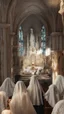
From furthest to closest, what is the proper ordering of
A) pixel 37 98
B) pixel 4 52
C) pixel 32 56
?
pixel 32 56, pixel 4 52, pixel 37 98

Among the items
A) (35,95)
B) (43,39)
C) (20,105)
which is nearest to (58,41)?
(43,39)

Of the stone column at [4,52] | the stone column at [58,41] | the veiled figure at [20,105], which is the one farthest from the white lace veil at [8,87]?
the stone column at [58,41]

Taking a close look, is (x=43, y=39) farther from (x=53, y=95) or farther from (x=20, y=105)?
(x=20, y=105)

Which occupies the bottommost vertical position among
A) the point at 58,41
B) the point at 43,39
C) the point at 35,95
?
the point at 35,95

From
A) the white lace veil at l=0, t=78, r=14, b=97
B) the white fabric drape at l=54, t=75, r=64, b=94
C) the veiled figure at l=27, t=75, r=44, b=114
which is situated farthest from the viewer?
the white lace veil at l=0, t=78, r=14, b=97

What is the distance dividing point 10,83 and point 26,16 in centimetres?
1984

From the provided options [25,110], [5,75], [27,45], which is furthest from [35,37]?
[25,110]

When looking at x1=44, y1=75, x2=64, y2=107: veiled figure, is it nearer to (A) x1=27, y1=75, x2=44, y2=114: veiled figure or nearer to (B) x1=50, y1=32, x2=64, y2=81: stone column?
(A) x1=27, y1=75, x2=44, y2=114: veiled figure

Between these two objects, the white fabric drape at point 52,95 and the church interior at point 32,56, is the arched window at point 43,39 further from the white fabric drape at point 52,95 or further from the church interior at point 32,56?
the white fabric drape at point 52,95

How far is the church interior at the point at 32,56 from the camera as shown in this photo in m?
7.54

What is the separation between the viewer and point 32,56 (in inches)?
1214

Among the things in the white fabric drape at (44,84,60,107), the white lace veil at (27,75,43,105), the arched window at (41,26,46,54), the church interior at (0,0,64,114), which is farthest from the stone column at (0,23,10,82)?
the arched window at (41,26,46,54)

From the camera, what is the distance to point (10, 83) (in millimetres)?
10711

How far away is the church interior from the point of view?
7.54 meters
